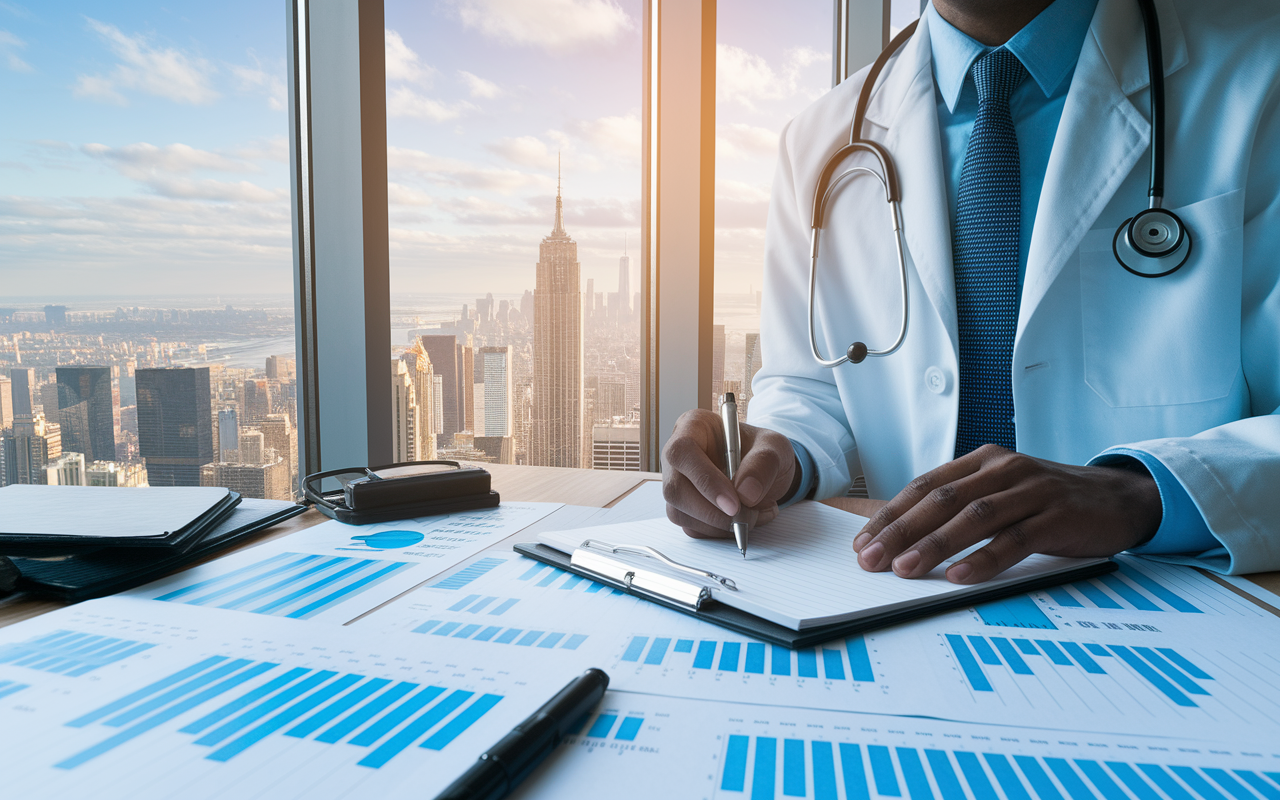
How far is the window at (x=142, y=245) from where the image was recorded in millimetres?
969

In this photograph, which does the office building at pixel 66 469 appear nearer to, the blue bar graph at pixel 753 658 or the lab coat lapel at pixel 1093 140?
the blue bar graph at pixel 753 658

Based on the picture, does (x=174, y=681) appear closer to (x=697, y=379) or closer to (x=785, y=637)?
(x=785, y=637)

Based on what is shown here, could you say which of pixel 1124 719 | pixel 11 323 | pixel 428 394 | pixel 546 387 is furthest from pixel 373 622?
pixel 546 387

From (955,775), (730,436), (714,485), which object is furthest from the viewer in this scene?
(730,436)

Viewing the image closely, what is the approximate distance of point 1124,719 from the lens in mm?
356

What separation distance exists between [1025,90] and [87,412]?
4.83 ft

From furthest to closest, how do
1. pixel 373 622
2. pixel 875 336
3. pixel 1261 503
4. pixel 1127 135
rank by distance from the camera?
pixel 875 336 → pixel 1127 135 → pixel 1261 503 → pixel 373 622

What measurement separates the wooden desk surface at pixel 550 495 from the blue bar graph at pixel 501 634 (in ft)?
1.01

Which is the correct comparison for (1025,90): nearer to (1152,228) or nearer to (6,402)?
(1152,228)

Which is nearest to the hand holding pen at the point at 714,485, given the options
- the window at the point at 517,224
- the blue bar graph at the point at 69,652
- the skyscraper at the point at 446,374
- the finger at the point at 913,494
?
the finger at the point at 913,494

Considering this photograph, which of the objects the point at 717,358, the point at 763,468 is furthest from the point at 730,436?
the point at 717,358

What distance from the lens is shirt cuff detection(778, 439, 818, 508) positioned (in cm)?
88

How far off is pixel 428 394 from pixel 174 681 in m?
1.07

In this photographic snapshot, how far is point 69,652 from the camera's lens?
44 cm
